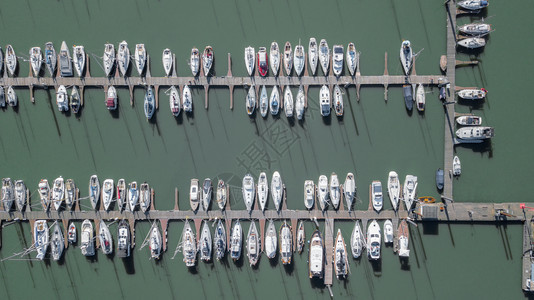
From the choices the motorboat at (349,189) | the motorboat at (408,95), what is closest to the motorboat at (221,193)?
the motorboat at (349,189)

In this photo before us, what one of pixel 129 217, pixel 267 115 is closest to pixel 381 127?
pixel 267 115

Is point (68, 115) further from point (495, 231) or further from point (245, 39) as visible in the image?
point (495, 231)

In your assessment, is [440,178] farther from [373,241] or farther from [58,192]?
[58,192]

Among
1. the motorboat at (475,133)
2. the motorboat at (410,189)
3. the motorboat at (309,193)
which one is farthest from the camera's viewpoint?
the motorboat at (309,193)

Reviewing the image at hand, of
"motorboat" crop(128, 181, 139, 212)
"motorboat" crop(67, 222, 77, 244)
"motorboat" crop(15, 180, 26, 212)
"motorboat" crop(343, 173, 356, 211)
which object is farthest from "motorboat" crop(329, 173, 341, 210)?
"motorboat" crop(15, 180, 26, 212)

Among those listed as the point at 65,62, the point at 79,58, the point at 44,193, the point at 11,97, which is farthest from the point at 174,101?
the point at 11,97

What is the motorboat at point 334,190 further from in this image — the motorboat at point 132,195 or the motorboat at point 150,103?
the motorboat at point 132,195
